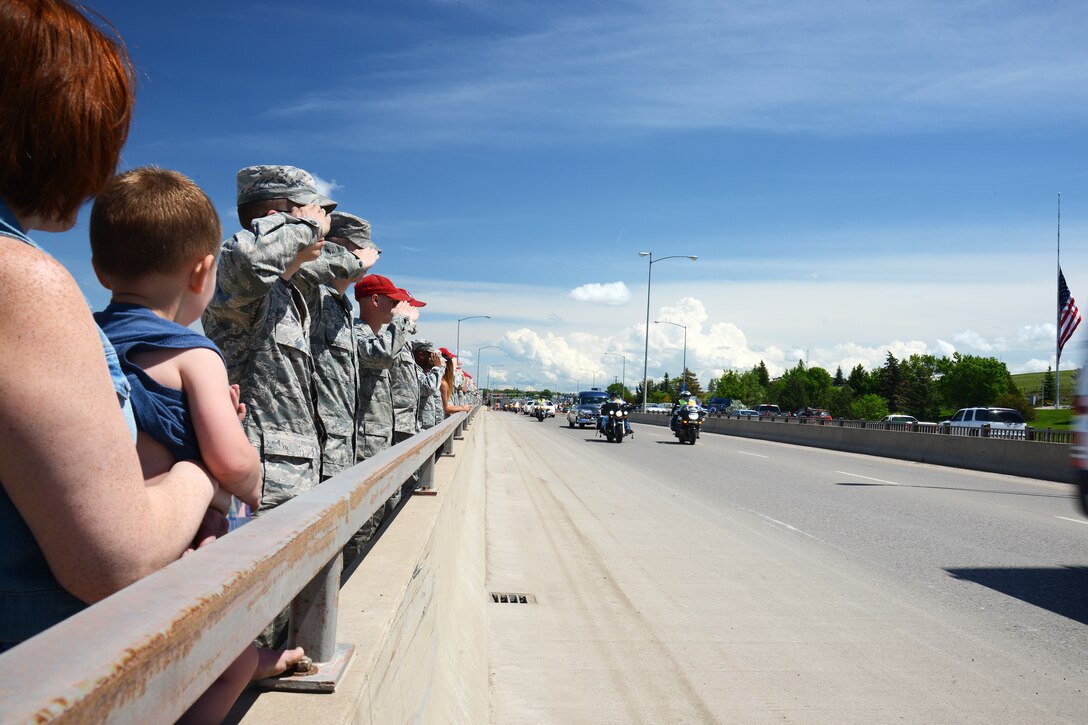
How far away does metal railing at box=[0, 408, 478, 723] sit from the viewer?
0.95m

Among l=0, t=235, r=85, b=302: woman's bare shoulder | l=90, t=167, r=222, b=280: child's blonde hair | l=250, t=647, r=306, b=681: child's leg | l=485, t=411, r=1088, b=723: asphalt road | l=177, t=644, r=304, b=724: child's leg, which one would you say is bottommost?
l=485, t=411, r=1088, b=723: asphalt road

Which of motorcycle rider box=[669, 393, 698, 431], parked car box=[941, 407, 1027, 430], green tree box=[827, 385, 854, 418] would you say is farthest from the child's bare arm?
green tree box=[827, 385, 854, 418]

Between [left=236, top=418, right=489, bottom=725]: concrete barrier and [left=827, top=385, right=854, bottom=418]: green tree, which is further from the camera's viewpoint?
[left=827, top=385, right=854, bottom=418]: green tree

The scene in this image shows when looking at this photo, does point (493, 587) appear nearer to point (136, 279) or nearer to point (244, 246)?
point (244, 246)

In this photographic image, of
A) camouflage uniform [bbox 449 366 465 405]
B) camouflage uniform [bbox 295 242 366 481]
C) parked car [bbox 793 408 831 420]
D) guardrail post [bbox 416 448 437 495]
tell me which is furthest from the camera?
parked car [bbox 793 408 831 420]

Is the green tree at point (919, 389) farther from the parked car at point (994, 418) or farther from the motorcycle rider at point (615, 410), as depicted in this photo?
the motorcycle rider at point (615, 410)

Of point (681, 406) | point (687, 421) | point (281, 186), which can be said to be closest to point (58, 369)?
point (281, 186)

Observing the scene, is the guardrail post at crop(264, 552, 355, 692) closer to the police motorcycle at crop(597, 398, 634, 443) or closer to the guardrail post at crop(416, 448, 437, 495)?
the guardrail post at crop(416, 448, 437, 495)

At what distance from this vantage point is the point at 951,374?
145 m

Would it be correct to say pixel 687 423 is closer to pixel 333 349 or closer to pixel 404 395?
pixel 404 395

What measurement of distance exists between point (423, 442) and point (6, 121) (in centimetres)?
379

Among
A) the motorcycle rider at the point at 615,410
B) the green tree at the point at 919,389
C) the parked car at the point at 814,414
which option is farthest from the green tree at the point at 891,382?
the motorcycle rider at the point at 615,410

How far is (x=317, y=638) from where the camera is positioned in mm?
2309

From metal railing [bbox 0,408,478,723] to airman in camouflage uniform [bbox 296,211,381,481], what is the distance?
2213 mm
